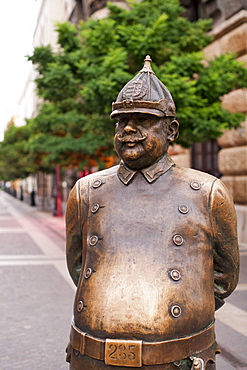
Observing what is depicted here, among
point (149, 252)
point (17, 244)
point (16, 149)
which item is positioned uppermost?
point (16, 149)

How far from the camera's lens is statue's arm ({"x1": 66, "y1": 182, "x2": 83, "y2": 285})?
2500mm

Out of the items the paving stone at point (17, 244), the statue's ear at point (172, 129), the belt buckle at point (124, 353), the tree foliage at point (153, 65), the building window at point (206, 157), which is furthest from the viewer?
the building window at point (206, 157)

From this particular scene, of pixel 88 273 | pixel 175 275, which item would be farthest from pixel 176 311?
pixel 88 273

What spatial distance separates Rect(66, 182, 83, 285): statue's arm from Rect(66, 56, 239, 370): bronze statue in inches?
0.5

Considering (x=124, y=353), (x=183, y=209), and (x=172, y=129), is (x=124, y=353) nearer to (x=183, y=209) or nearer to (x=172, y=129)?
(x=183, y=209)

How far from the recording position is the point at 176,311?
211 cm

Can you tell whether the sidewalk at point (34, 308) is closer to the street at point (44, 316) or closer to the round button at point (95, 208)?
the street at point (44, 316)

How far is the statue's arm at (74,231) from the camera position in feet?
8.20

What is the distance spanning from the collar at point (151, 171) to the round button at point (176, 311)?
638 mm

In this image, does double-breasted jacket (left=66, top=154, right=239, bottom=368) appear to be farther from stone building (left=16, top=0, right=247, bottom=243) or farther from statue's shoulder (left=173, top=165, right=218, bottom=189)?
stone building (left=16, top=0, right=247, bottom=243)

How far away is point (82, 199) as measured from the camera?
248 centimetres

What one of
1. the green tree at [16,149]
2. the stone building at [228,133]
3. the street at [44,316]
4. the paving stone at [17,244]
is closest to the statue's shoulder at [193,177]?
the street at [44,316]

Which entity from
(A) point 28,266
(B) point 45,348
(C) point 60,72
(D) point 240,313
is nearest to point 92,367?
(B) point 45,348

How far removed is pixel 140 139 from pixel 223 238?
2.22ft
